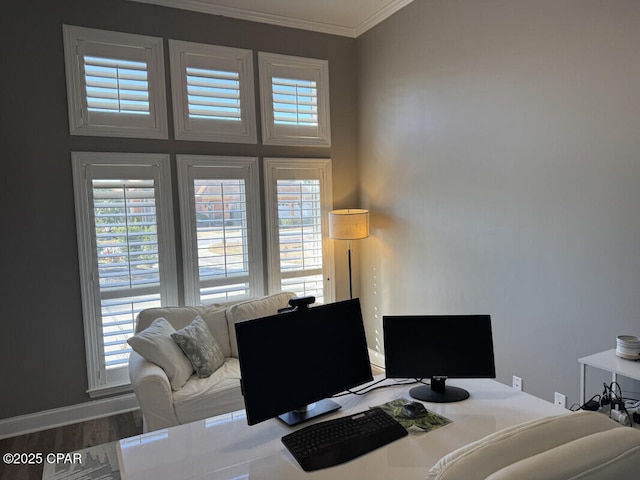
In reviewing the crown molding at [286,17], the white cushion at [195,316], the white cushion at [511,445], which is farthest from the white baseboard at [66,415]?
the white cushion at [511,445]

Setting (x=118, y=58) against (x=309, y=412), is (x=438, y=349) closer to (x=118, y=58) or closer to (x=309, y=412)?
(x=309, y=412)

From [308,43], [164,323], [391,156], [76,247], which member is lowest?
[164,323]

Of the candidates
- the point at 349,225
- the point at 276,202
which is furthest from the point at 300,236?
the point at 349,225

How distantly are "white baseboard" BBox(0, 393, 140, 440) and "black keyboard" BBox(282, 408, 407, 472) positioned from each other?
2.61 m

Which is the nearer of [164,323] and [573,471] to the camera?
[573,471]

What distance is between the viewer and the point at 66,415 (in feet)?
11.1

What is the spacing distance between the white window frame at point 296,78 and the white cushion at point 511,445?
3.44 m

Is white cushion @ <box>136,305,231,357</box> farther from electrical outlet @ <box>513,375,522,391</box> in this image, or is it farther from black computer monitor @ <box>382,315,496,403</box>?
electrical outlet @ <box>513,375,522,391</box>

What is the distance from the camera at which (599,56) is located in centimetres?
228

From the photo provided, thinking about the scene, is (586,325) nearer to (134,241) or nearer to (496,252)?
(496,252)

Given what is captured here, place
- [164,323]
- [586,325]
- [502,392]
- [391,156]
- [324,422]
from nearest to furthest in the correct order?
[324,422], [502,392], [586,325], [164,323], [391,156]

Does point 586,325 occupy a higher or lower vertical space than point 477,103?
lower

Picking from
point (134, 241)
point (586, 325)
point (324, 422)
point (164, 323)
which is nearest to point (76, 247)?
point (134, 241)

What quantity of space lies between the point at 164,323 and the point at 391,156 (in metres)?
2.35
